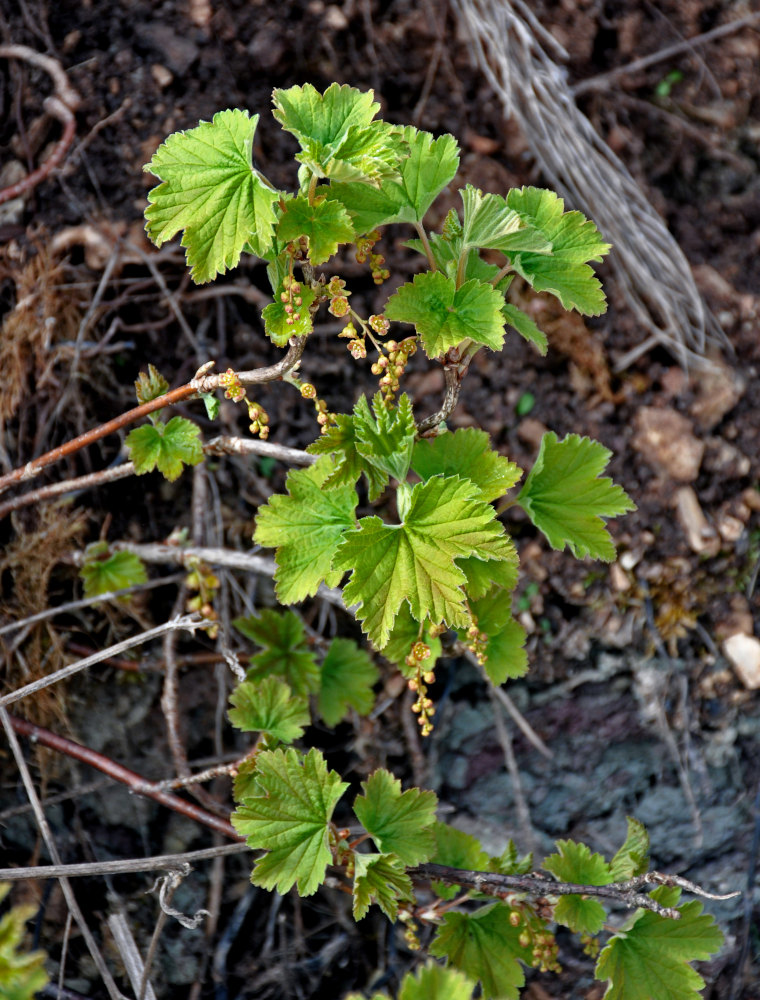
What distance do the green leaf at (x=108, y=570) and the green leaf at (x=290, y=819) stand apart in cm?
71

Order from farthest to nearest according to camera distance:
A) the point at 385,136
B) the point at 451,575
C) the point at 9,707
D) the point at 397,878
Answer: the point at 9,707
the point at 397,878
the point at 451,575
the point at 385,136

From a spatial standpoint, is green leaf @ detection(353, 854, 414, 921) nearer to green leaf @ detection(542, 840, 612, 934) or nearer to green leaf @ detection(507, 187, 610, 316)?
green leaf @ detection(542, 840, 612, 934)

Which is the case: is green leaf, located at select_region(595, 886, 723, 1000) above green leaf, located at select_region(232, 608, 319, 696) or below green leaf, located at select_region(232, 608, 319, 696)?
below

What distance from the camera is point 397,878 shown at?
161cm

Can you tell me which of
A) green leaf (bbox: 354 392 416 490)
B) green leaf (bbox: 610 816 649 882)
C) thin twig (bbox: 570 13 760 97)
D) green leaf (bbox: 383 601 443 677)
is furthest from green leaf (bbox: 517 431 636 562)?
thin twig (bbox: 570 13 760 97)

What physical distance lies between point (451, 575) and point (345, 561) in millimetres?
187

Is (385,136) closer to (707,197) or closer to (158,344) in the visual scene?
(158,344)

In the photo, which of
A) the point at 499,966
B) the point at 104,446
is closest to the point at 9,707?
the point at 104,446

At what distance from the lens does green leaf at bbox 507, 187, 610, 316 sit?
1.55 m

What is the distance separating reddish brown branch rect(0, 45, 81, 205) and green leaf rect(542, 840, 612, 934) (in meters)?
2.27

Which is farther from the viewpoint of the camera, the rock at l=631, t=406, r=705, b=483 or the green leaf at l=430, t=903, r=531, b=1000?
the rock at l=631, t=406, r=705, b=483

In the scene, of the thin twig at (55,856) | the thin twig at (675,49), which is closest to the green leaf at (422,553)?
the thin twig at (55,856)

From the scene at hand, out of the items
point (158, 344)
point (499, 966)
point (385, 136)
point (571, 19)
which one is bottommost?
point (499, 966)

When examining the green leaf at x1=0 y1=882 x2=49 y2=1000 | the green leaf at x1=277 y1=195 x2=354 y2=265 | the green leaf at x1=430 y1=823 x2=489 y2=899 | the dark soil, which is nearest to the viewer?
the green leaf at x1=0 y1=882 x2=49 y2=1000
